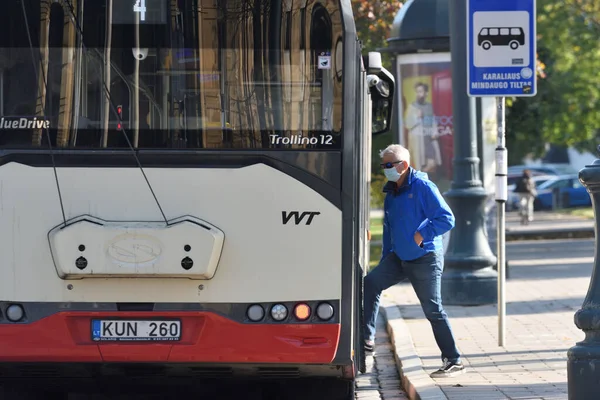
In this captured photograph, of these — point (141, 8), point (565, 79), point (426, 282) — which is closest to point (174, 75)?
point (141, 8)

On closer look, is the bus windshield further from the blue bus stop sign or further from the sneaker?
the blue bus stop sign

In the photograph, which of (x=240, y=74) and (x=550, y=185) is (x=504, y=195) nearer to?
(x=240, y=74)

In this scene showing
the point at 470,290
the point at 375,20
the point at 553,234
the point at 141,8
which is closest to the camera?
the point at 141,8

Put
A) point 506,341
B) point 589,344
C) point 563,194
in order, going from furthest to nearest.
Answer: point 563,194 → point 506,341 → point 589,344

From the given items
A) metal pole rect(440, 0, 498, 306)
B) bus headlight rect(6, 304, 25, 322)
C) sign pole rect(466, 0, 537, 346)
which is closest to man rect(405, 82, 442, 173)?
metal pole rect(440, 0, 498, 306)

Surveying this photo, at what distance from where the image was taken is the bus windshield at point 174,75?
24.3 feet

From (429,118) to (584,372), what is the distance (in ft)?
35.2

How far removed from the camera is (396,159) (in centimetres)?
929

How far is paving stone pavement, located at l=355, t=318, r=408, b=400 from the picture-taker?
9.35 m

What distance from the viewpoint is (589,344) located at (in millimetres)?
7227

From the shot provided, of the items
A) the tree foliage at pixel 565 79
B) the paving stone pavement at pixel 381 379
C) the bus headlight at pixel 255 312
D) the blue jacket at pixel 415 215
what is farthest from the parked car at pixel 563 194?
the bus headlight at pixel 255 312

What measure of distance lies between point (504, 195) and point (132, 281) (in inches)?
184

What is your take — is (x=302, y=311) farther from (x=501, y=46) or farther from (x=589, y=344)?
(x=501, y=46)

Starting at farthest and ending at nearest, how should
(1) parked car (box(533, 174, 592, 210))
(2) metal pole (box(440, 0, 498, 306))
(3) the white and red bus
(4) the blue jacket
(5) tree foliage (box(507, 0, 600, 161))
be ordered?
(1) parked car (box(533, 174, 592, 210)), (5) tree foliage (box(507, 0, 600, 161)), (2) metal pole (box(440, 0, 498, 306)), (4) the blue jacket, (3) the white and red bus
